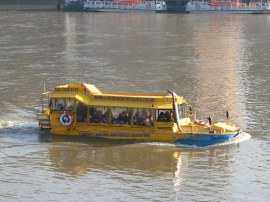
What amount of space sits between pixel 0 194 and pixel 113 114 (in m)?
6.83

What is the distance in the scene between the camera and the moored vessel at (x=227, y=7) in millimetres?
101875

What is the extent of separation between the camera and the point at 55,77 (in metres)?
45.9

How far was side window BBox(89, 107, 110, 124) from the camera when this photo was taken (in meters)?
29.6

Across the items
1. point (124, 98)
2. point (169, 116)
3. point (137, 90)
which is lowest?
point (137, 90)

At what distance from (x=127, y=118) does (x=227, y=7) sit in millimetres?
74801

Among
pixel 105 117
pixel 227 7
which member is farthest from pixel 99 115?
pixel 227 7

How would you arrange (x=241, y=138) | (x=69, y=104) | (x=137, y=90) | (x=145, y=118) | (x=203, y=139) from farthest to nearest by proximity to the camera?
(x=137, y=90) < (x=241, y=138) < (x=69, y=104) < (x=145, y=118) < (x=203, y=139)

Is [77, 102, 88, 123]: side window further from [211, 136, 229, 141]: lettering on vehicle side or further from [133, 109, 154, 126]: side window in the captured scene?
→ [211, 136, 229, 141]: lettering on vehicle side

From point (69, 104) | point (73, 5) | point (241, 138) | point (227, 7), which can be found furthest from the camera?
point (73, 5)

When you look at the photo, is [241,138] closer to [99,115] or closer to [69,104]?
[99,115]

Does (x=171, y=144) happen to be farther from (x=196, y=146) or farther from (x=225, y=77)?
(x=225, y=77)

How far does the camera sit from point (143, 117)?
29297 mm

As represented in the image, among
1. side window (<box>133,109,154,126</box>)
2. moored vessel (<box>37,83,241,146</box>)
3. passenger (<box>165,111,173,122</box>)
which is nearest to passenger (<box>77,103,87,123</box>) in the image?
moored vessel (<box>37,83,241,146</box>)

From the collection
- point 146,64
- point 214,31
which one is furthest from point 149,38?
point 146,64
